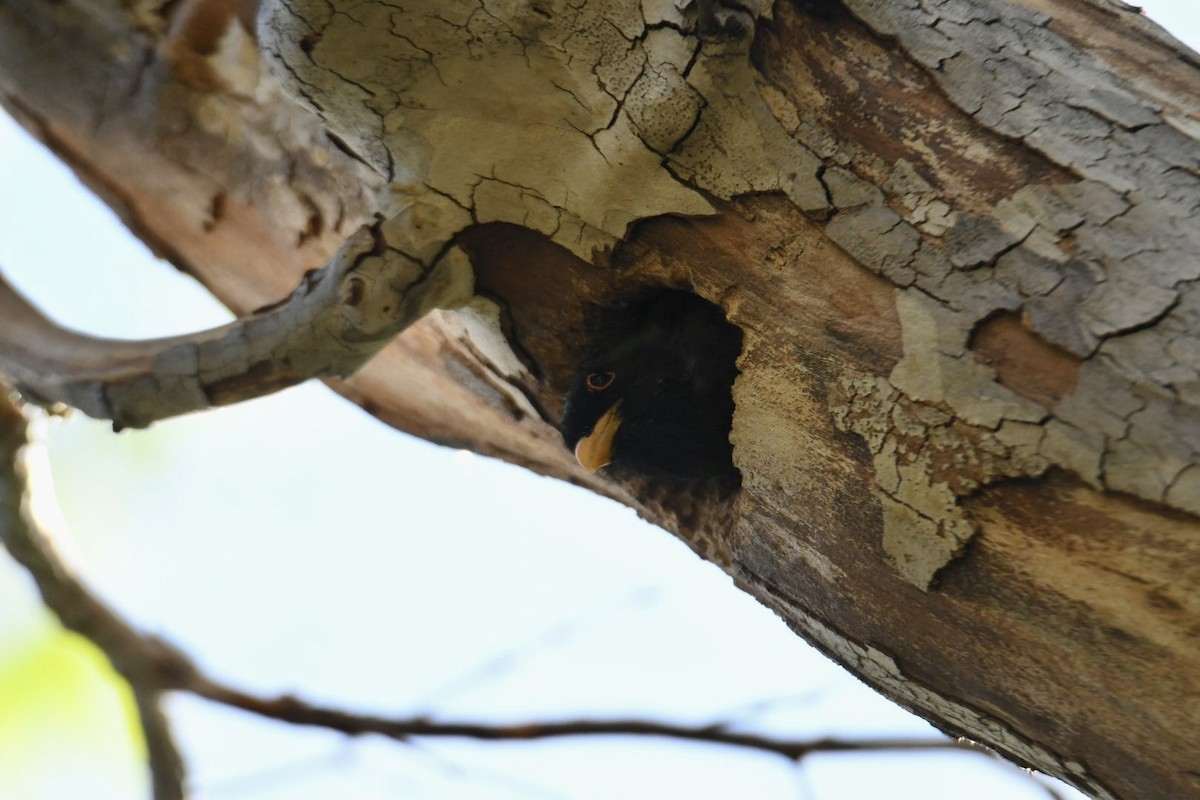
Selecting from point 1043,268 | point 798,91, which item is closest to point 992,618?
point 1043,268

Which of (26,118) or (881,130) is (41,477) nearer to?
(26,118)

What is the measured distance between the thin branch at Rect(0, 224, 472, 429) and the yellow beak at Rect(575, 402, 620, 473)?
442 mm

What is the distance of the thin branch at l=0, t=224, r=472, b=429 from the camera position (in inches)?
84.8

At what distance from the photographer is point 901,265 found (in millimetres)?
1654

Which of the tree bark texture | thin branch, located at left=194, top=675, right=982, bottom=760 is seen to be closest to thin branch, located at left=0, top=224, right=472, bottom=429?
the tree bark texture

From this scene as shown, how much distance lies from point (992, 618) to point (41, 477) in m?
2.17

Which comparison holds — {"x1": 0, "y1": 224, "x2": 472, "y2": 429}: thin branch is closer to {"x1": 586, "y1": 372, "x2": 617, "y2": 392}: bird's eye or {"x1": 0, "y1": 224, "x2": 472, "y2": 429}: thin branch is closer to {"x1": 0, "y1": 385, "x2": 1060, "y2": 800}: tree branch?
{"x1": 0, "y1": 385, "x2": 1060, "y2": 800}: tree branch

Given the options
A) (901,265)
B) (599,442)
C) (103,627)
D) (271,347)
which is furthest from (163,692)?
(901,265)

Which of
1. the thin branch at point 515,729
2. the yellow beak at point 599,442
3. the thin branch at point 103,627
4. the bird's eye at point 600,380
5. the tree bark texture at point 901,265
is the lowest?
the thin branch at point 103,627

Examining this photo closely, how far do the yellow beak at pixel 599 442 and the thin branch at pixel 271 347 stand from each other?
0.44m

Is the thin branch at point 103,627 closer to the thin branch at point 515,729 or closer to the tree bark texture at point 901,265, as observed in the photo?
the thin branch at point 515,729

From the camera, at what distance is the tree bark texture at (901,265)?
4.89 ft

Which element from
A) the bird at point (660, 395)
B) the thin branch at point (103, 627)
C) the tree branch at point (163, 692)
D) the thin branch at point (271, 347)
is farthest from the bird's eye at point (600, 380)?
the thin branch at point (103, 627)

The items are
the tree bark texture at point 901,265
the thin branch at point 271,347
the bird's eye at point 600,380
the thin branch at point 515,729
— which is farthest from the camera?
the bird's eye at point 600,380
